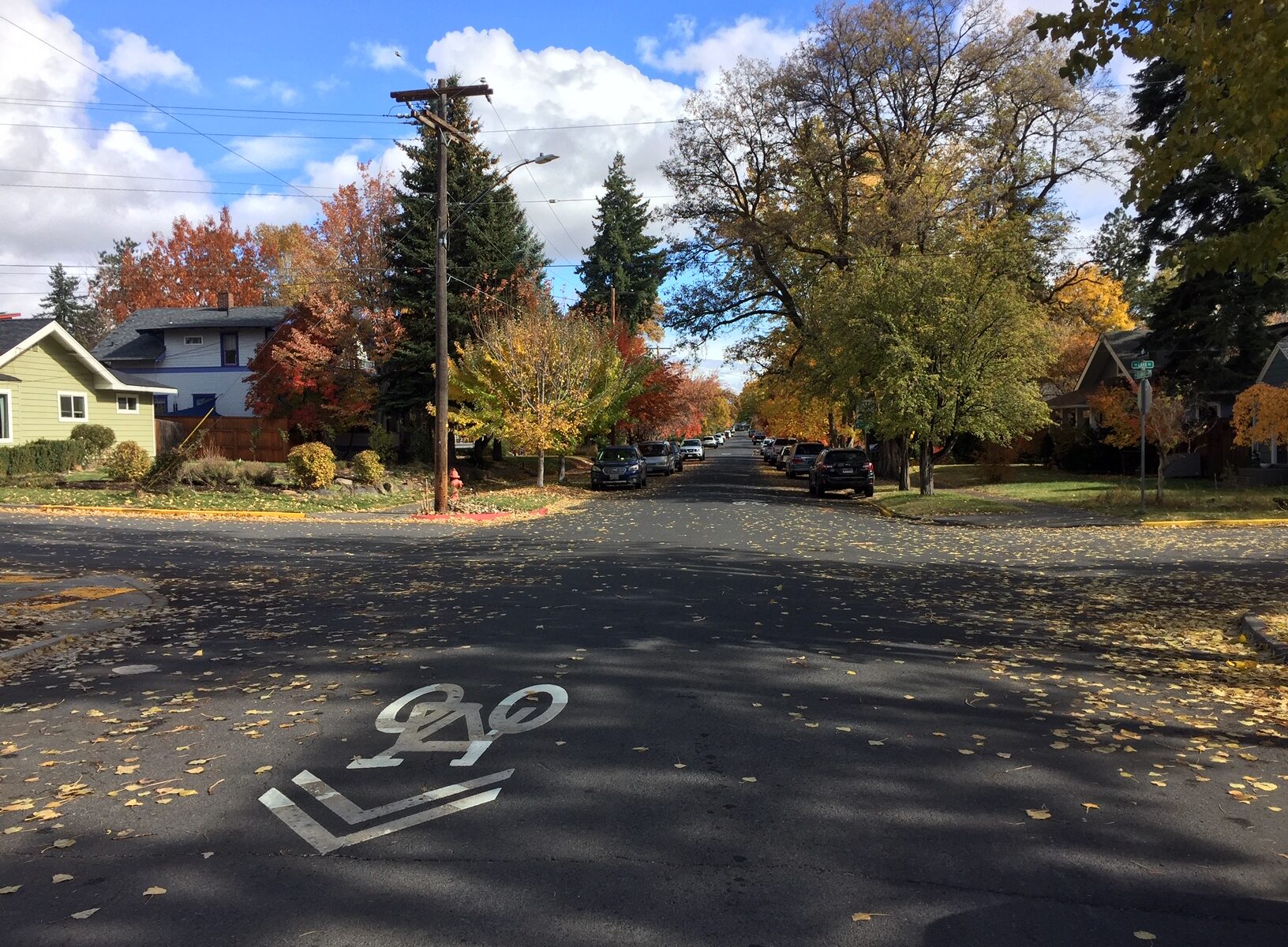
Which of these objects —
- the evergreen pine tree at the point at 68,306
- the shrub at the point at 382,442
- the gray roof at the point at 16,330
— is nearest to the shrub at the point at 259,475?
the shrub at the point at 382,442

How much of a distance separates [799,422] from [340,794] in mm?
54891

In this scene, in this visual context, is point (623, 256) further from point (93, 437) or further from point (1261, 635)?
point (1261, 635)

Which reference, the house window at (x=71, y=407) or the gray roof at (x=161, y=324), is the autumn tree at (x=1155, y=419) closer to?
the gray roof at (x=161, y=324)

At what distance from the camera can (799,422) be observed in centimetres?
5819

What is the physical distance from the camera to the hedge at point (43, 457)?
28.4 meters

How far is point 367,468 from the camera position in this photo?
27.5 metres

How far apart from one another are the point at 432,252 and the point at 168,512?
1565 centimetres

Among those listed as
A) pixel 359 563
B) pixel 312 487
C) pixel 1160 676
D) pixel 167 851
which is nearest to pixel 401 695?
pixel 167 851

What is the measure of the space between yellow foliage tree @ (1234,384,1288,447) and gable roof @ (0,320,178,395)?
37618 mm

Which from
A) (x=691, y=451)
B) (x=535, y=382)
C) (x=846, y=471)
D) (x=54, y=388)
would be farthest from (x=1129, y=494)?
(x=691, y=451)

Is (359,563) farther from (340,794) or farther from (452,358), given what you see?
(452,358)

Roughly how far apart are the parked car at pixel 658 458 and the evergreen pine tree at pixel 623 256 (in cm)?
1487

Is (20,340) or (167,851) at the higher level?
(20,340)

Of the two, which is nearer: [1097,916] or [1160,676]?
[1097,916]
